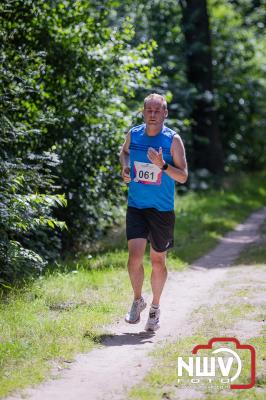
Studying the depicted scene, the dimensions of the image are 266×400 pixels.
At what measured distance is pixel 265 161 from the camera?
2612 cm

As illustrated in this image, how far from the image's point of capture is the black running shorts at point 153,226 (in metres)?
7.11

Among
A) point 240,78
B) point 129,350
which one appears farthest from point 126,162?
point 240,78

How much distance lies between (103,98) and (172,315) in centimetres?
448

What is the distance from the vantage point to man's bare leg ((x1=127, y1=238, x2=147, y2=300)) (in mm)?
7094

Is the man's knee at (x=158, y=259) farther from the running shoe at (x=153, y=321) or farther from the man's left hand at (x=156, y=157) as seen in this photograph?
the man's left hand at (x=156, y=157)

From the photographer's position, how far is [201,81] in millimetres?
18938

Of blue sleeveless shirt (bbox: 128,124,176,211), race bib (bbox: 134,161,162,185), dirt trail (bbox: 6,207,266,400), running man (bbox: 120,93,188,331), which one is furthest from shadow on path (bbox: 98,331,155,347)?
race bib (bbox: 134,161,162,185)

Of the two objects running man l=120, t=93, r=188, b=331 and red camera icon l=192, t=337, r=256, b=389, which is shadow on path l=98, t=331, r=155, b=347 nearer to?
running man l=120, t=93, r=188, b=331

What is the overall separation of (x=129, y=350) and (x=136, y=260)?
98cm

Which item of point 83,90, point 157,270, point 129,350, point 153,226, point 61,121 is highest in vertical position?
point 83,90

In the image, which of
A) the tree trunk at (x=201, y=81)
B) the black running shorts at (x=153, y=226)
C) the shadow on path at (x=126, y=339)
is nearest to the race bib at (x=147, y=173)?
the black running shorts at (x=153, y=226)

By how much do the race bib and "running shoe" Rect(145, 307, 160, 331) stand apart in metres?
1.27

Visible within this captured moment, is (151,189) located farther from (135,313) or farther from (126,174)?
(135,313)

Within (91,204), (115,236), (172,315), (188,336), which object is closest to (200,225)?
(115,236)
